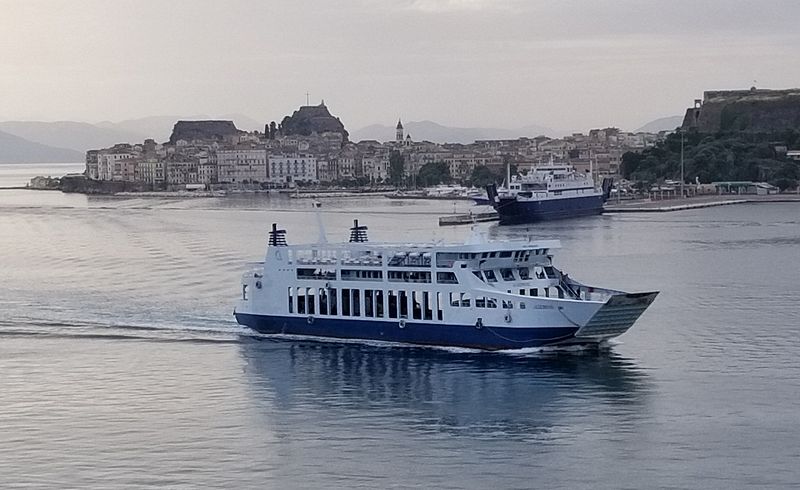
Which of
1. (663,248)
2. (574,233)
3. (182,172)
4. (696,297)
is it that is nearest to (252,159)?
(182,172)

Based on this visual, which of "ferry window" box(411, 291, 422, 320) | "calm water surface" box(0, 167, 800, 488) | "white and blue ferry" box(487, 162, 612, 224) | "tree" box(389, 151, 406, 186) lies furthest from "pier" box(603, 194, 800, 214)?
"ferry window" box(411, 291, 422, 320)

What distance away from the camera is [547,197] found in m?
68.9

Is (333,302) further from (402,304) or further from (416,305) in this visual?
(416,305)

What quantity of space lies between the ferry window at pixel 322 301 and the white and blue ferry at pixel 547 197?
4234 cm

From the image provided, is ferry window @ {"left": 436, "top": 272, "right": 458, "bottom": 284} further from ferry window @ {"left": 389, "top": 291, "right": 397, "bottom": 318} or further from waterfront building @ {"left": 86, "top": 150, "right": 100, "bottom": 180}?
waterfront building @ {"left": 86, "top": 150, "right": 100, "bottom": 180}

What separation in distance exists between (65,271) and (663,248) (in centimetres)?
1952

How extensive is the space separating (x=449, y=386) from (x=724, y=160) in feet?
252

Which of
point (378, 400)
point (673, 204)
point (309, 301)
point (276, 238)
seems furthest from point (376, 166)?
point (378, 400)

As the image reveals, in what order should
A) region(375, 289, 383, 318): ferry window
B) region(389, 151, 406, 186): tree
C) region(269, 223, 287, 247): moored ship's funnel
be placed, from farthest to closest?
region(389, 151, 406, 186): tree → region(269, 223, 287, 247): moored ship's funnel → region(375, 289, 383, 318): ferry window

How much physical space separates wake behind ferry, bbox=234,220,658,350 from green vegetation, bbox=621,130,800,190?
70.2 metres

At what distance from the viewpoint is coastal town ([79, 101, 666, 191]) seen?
128125mm

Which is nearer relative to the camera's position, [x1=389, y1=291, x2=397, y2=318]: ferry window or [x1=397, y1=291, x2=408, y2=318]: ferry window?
[x1=397, y1=291, x2=408, y2=318]: ferry window

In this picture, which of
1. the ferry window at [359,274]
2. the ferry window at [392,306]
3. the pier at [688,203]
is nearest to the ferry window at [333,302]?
the ferry window at [359,274]

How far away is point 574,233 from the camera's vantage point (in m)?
55.1
